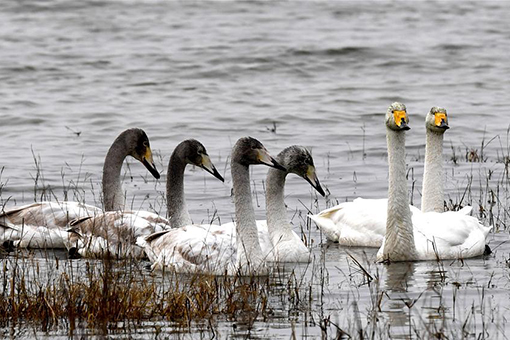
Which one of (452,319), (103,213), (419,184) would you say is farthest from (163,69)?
(452,319)

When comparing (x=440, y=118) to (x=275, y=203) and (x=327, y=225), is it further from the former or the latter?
(x=275, y=203)

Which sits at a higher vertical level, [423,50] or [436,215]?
[423,50]

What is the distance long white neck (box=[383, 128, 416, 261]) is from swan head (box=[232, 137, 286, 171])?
4.44ft

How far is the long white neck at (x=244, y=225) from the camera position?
10.1m

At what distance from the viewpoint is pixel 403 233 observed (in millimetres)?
10969

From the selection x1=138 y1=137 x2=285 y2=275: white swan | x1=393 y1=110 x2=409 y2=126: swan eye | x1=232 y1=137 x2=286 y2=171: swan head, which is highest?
x1=393 y1=110 x2=409 y2=126: swan eye

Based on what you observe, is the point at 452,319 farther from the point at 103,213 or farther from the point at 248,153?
the point at 103,213

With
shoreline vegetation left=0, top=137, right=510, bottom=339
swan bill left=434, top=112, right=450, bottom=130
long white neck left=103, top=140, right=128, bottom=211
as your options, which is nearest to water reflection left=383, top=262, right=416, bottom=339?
shoreline vegetation left=0, top=137, right=510, bottom=339

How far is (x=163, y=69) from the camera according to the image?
92.6 ft

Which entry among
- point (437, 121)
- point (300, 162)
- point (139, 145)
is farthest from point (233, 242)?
point (437, 121)

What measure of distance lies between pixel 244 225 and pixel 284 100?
13958mm

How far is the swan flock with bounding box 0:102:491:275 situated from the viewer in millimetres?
10289

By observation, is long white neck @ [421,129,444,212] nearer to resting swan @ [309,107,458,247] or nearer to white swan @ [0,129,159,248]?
resting swan @ [309,107,458,247]

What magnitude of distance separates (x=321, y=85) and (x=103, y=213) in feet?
49.6
